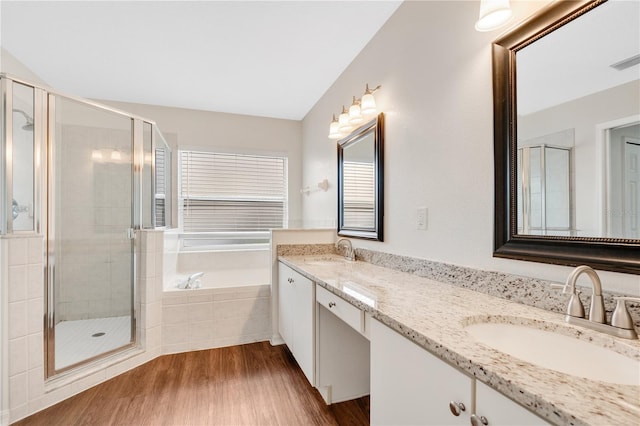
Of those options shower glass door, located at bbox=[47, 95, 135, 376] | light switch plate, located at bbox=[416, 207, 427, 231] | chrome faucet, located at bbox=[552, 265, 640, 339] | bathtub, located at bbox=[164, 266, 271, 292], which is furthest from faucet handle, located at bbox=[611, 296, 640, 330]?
shower glass door, located at bbox=[47, 95, 135, 376]

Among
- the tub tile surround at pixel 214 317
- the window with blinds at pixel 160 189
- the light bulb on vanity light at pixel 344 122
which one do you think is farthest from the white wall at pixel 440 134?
the window with blinds at pixel 160 189

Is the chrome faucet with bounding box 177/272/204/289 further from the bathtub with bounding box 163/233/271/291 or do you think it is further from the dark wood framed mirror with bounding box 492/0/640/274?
the dark wood framed mirror with bounding box 492/0/640/274

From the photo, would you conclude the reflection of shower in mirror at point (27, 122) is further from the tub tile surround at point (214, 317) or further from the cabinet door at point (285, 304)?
the cabinet door at point (285, 304)

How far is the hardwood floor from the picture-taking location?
159cm

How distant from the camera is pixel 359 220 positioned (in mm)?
2303

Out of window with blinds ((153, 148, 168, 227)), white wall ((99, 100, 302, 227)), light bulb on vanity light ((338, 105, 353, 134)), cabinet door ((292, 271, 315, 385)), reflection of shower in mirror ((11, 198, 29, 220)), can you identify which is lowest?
cabinet door ((292, 271, 315, 385))

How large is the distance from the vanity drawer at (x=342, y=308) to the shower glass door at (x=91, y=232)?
1701 mm

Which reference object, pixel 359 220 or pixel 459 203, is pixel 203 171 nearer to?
pixel 359 220

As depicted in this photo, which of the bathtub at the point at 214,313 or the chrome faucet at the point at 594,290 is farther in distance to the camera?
the bathtub at the point at 214,313

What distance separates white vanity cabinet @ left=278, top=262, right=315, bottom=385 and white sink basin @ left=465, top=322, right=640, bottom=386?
37.5 inches

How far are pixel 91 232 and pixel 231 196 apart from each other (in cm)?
145

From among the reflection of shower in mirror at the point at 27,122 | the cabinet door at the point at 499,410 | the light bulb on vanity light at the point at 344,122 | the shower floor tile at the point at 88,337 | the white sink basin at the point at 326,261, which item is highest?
the light bulb on vanity light at the point at 344,122

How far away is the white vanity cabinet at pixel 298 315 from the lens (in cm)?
170

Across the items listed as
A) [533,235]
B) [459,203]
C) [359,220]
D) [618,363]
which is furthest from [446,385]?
→ [359,220]
